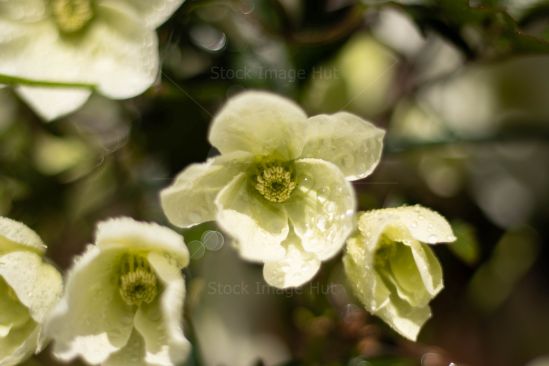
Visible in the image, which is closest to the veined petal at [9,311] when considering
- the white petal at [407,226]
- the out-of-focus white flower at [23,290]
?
the out-of-focus white flower at [23,290]

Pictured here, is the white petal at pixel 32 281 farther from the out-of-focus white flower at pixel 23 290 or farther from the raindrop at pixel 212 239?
the raindrop at pixel 212 239

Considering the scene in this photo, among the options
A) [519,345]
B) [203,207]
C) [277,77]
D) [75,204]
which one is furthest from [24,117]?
[519,345]

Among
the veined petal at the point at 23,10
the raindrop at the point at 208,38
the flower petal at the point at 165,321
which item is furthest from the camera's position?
the raindrop at the point at 208,38

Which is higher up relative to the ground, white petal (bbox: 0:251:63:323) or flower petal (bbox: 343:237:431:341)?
flower petal (bbox: 343:237:431:341)

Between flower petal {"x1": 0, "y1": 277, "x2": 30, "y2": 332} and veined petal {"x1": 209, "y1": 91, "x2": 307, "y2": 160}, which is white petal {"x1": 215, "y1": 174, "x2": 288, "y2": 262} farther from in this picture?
flower petal {"x1": 0, "y1": 277, "x2": 30, "y2": 332}

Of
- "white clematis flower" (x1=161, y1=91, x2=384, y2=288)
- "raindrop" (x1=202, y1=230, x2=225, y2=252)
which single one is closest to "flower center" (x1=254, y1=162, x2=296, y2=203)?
"white clematis flower" (x1=161, y1=91, x2=384, y2=288)

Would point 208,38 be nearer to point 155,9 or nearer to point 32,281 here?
point 155,9

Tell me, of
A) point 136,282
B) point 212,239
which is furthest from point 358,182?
point 136,282

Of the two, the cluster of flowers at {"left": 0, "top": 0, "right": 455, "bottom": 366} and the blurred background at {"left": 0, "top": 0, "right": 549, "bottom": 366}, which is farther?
the blurred background at {"left": 0, "top": 0, "right": 549, "bottom": 366}
